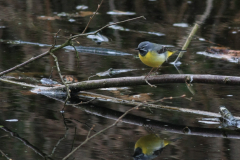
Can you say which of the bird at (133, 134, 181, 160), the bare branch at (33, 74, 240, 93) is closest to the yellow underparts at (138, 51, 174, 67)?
the bare branch at (33, 74, 240, 93)

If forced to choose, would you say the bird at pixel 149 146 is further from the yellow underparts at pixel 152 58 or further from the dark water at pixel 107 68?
the yellow underparts at pixel 152 58

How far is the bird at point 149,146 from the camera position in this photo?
342cm

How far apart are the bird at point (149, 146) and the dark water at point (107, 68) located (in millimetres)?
70

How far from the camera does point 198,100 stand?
5039mm

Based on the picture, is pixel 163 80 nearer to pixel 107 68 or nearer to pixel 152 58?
pixel 152 58

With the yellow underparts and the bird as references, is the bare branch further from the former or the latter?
the bird

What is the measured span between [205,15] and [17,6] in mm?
5152

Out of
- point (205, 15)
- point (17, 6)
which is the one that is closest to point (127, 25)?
point (205, 15)

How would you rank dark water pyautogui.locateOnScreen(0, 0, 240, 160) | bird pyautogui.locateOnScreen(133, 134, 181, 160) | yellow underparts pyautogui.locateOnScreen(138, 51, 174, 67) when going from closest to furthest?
bird pyautogui.locateOnScreen(133, 134, 181, 160) < dark water pyautogui.locateOnScreen(0, 0, 240, 160) < yellow underparts pyautogui.locateOnScreen(138, 51, 174, 67)

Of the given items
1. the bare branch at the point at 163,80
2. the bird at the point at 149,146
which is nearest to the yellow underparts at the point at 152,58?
the bare branch at the point at 163,80

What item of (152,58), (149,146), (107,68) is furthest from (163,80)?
(107,68)

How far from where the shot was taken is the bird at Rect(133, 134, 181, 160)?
342 cm

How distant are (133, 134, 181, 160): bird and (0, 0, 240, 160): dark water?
70 millimetres

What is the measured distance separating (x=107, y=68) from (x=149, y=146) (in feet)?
9.24
